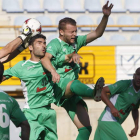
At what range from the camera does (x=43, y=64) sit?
5.32 m

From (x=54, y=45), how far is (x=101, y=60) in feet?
14.8

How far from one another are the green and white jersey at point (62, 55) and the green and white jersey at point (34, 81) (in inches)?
8.5

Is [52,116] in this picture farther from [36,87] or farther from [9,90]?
[9,90]

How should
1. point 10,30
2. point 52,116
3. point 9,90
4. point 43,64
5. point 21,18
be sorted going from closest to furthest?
1. point 43,64
2. point 52,116
3. point 9,90
4. point 10,30
5. point 21,18

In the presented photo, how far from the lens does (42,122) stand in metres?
5.74

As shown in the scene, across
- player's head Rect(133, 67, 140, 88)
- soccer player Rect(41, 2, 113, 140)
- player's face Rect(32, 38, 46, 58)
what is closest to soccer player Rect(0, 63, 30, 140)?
soccer player Rect(41, 2, 113, 140)

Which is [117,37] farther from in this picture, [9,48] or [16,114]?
[16,114]

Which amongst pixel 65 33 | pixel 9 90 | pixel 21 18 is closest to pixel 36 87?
pixel 65 33

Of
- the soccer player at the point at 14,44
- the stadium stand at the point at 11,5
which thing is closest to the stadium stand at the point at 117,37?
the stadium stand at the point at 11,5

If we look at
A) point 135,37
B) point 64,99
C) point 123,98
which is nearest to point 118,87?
point 123,98

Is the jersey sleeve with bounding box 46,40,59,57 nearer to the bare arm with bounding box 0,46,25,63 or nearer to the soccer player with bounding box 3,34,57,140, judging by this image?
the soccer player with bounding box 3,34,57,140

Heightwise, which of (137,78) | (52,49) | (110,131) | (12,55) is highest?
(52,49)

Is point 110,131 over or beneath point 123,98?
beneath

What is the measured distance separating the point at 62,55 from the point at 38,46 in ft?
1.23
